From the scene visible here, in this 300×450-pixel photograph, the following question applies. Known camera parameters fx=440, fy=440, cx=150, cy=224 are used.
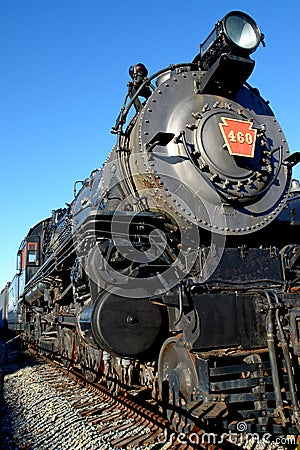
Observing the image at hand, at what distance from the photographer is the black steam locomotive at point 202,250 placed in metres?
3.15

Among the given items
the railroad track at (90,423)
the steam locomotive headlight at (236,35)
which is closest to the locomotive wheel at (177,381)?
the railroad track at (90,423)

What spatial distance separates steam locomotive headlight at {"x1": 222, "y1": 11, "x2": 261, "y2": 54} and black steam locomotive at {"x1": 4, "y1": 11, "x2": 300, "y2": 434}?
12mm

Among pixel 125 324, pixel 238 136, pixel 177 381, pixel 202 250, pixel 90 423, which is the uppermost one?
pixel 238 136

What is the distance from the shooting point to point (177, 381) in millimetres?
3387

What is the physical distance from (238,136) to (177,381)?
219 cm

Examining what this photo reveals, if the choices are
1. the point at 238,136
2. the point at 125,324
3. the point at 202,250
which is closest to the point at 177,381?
the point at 125,324

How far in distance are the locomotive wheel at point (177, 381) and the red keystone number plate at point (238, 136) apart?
1752mm

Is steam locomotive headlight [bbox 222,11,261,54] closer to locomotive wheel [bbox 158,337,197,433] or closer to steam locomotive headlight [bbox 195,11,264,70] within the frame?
steam locomotive headlight [bbox 195,11,264,70]

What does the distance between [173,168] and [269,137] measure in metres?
1.20

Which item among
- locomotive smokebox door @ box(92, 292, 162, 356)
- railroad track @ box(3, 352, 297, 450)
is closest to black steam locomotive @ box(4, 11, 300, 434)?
locomotive smokebox door @ box(92, 292, 162, 356)

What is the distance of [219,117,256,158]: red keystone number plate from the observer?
396 centimetres

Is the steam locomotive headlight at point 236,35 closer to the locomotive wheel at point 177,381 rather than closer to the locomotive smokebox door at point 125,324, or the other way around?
the locomotive smokebox door at point 125,324

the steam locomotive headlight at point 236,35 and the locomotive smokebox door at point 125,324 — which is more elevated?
the steam locomotive headlight at point 236,35

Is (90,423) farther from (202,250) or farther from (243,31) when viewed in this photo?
(243,31)
